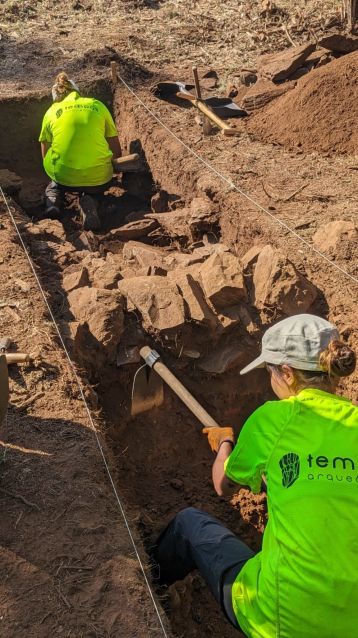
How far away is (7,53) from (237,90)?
14.2 feet

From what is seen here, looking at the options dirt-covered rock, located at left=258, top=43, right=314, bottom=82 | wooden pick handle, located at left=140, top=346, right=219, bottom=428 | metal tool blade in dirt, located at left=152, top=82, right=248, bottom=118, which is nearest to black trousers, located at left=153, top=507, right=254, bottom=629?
wooden pick handle, located at left=140, top=346, right=219, bottom=428

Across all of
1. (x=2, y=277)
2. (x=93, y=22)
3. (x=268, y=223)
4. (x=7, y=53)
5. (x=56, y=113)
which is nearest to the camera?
(x=2, y=277)

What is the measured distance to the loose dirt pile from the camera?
9.11 metres

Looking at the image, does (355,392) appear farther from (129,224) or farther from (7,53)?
(7,53)

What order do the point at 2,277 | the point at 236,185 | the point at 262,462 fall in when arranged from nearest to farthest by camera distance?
the point at 262,462 < the point at 2,277 < the point at 236,185

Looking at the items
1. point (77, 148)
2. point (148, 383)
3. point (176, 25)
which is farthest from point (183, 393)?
point (176, 25)

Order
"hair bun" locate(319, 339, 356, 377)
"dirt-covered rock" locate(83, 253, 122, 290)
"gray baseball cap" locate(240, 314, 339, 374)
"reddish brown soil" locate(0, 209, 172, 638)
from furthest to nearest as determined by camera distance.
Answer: "dirt-covered rock" locate(83, 253, 122, 290) < "reddish brown soil" locate(0, 209, 172, 638) < "gray baseball cap" locate(240, 314, 339, 374) < "hair bun" locate(319, 339, 356, 377)

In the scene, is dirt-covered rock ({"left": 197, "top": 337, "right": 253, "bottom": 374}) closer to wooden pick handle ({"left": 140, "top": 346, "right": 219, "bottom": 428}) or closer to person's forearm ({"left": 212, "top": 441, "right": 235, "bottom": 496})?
wooden pick handle ({"left": 140, "top": 346, "right": 219, "bottom": 428})

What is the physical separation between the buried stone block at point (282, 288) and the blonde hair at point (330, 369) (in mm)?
2620

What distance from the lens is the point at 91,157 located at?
8.81 meters

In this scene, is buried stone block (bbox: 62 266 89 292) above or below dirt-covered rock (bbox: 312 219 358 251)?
below

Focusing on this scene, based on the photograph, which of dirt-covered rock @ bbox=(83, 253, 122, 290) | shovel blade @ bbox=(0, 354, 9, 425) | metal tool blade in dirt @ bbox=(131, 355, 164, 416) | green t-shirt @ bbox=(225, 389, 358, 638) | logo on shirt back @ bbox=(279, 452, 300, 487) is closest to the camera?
green t-shirt @ bbox=(225, 389, 358, 638)

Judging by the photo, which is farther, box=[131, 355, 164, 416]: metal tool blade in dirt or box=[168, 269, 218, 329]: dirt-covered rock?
box=[168, 269, 218, 329]: dirt-covered rock

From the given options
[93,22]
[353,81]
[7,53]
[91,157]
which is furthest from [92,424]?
[93,22]
